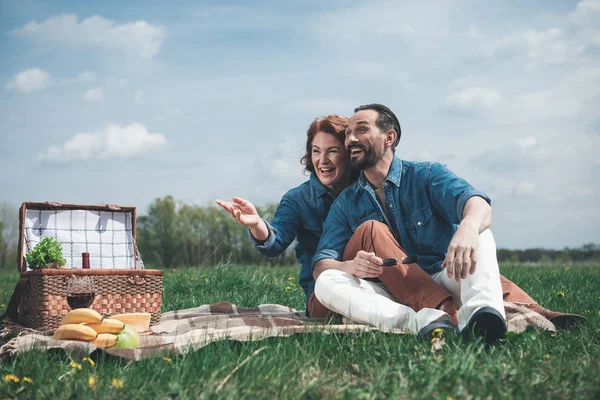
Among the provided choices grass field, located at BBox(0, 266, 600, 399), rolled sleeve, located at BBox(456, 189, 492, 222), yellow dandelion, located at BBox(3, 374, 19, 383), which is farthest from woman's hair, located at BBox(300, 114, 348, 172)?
yellow dandelion, located at BBox(3, 374, 19, 383)

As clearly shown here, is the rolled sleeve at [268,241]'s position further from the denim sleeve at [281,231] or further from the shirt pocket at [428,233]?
the shirt pocket at [428,233]

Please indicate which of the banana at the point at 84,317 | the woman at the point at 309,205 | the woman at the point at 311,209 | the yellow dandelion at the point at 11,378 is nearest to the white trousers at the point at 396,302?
the woman at the point at 311,209

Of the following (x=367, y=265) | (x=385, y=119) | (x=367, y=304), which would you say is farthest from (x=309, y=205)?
(x=367, y=304)

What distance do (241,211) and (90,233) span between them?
1916 mm

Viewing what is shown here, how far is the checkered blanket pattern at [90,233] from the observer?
549 centimetres

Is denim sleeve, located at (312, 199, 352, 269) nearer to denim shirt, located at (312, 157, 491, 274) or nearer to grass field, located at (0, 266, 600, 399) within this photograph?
denim shirt, located at (312, 157, 491, 274)

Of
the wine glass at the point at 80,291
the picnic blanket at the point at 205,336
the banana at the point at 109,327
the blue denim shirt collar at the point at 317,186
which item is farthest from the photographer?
the blue denim shirt collar at the point at 317,186

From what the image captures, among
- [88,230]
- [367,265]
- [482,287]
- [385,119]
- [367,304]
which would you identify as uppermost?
[385,119]

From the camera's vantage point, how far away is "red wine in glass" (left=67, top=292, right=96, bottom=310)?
467cm

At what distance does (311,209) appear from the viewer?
483 cm

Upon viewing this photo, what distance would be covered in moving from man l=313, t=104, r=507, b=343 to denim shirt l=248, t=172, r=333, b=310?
0.39 metres

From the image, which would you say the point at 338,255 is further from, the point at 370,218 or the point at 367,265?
the point at 367,265

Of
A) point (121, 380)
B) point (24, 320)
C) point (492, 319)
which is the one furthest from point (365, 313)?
point (24, 320)

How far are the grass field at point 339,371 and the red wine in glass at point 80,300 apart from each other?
1392 mm
